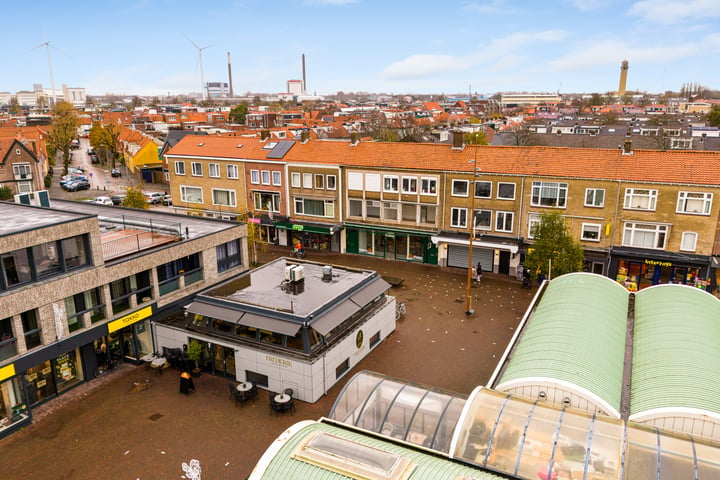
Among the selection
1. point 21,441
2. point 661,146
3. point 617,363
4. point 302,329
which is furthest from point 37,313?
point 661,146

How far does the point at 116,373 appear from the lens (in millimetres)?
23031

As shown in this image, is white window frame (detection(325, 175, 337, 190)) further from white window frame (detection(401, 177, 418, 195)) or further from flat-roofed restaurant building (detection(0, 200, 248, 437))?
flat-roofed restaurant building (detection(0, 200, 248, 437))

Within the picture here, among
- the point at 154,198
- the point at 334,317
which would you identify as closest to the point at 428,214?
the point at 334,317

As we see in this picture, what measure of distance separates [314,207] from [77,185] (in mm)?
43433

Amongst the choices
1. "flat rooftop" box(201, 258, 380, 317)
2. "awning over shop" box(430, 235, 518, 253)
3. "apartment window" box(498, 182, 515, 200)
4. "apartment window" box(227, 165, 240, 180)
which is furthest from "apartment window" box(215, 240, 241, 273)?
"apartment window" box(498, 182, 515, 200)

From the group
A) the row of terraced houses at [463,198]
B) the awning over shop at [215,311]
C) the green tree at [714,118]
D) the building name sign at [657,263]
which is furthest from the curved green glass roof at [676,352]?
the green tree at [714,118]

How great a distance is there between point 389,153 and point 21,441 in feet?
97.5

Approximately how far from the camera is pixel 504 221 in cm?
3600

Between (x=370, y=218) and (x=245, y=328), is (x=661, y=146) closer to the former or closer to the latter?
(x=370, y=218)

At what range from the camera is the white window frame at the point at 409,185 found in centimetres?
3803

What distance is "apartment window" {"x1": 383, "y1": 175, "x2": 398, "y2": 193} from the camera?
38625mm

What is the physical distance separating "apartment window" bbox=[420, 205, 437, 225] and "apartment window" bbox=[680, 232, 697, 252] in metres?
16.0

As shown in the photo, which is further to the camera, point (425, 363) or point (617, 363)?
point (425, 363)

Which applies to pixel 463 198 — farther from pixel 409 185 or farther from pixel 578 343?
pixel 578 343
